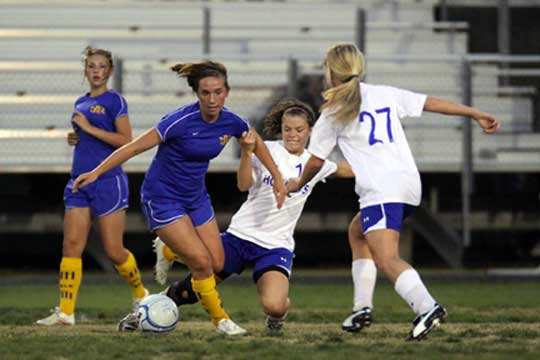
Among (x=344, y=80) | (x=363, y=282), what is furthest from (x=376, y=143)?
(x=363, y=282)

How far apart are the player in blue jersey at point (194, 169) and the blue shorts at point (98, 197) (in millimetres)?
1210

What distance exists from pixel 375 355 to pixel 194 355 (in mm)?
983

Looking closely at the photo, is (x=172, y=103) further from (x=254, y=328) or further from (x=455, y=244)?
(x=254, y=328)

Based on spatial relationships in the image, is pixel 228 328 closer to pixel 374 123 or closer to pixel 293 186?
pixel 293 186

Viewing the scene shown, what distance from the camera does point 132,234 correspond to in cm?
1781

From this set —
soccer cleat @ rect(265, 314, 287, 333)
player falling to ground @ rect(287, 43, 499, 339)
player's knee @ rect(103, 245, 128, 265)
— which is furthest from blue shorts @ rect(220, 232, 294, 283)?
player's knee @ rect(103, 245, 128, 265)

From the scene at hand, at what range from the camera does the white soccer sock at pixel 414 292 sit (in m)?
7.96

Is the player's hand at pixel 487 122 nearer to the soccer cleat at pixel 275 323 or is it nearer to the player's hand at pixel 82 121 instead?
the soccer cleat at pixel 275 323

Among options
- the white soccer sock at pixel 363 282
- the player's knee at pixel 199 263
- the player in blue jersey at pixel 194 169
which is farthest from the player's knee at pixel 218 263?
the white soccer sock at pixel 363 282

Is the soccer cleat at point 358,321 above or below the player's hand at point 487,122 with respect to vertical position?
below

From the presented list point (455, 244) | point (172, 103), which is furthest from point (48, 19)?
point (455, 244)

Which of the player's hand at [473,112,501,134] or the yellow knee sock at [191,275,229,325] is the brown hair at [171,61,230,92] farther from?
the player's hand at [473,112,501,134]

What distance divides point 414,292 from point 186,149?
183cm

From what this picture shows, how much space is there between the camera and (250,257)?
9.51 metres
